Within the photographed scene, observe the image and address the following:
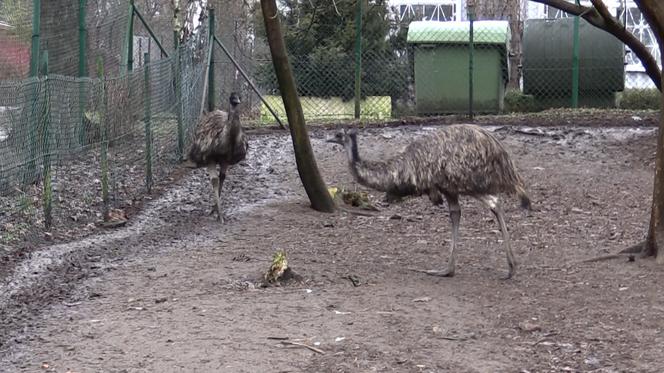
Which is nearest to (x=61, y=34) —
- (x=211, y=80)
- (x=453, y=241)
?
(x=211, y=80)

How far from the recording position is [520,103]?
1919 centimetres

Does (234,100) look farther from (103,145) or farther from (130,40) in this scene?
(130,40)

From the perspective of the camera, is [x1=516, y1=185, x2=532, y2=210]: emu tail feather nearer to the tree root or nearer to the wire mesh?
the tree root

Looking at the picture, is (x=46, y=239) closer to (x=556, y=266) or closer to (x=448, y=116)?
(x=556, y=266)

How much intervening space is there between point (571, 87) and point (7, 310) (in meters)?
12.4

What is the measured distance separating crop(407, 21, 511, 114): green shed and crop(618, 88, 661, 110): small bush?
3.12 metres

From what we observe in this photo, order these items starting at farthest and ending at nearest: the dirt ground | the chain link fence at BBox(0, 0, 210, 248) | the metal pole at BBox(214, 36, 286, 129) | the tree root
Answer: the metal pole at BBox(214, 36, 286, 129)
the chain link fence at BBox(0, 0, 210, 248)
the tree root
the dirt ground

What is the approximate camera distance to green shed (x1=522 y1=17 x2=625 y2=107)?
17.1 meters

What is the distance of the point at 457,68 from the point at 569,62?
6.16 feet

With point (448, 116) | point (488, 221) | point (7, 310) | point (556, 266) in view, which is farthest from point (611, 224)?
point (448, 116)

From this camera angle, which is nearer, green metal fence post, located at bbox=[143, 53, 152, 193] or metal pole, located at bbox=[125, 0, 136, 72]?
green metal fence post, located at bbox=[143, 53, 152, 193]

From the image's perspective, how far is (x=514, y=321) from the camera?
6.30 m

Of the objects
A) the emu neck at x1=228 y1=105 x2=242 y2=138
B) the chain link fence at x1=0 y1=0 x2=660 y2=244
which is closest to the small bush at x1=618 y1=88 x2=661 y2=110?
the chain link fence at x1=0 y1=0 x2=660 y2=244

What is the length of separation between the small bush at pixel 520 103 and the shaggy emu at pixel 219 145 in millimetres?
8938
